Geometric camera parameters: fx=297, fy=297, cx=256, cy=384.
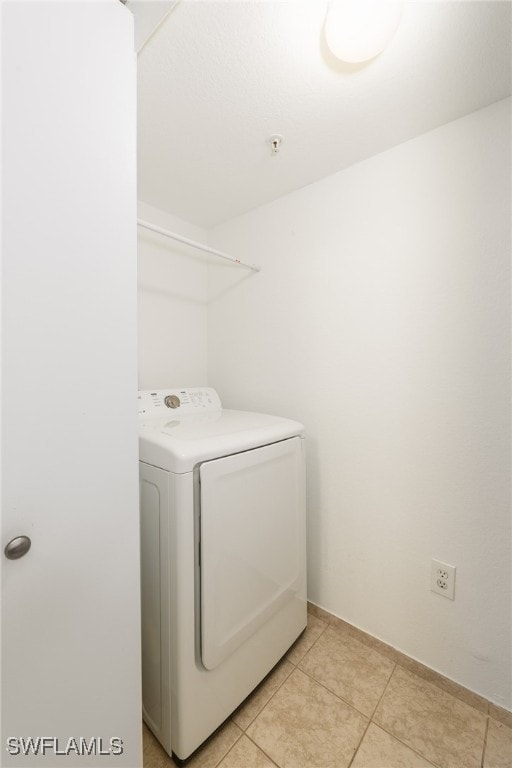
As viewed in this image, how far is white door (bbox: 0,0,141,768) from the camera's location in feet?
1.77

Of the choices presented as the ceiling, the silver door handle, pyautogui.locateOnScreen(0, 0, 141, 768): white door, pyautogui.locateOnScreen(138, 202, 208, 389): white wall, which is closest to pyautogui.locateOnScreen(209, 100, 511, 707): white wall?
the ceiling

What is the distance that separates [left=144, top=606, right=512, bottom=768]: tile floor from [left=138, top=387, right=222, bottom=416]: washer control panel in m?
1.20

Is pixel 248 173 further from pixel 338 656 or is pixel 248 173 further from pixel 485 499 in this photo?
pixel 338 656

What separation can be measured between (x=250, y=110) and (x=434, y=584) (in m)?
2.03

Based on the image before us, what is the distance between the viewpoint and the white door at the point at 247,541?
98 cm

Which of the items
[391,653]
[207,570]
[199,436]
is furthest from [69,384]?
[391,653]

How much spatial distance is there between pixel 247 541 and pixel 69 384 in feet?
2.79

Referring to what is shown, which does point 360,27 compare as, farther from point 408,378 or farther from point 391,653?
point 391,653

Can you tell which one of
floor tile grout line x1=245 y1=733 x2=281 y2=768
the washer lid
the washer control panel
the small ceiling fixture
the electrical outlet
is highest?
the small ceiling fixture

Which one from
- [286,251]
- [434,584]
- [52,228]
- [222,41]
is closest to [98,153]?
[52,228]

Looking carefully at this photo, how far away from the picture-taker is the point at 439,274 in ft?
3.98

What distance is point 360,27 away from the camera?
84cm

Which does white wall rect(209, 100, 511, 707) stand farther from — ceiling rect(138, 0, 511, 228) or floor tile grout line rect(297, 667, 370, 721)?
floor tile grout line rect(297, 667, 370, 721)

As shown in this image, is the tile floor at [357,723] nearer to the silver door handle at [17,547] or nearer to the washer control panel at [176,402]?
the silver door handle at [17,547]
